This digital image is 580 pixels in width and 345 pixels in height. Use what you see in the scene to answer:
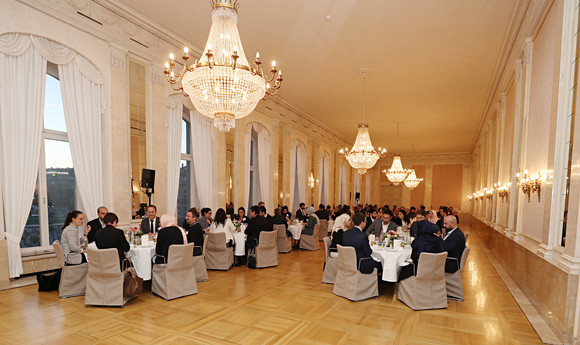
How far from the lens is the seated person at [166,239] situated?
186 inches

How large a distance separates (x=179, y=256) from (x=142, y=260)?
61cm

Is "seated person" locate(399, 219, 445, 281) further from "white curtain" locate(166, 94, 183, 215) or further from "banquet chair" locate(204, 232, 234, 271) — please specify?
"white curtain" locate(166, 94, 183, 215)

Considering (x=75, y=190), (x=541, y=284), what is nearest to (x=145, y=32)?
(x=75, y=190)

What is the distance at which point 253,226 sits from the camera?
6770mm

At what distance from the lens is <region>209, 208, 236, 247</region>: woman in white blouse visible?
659 centimetres

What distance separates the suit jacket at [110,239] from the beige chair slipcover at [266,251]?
111 inches

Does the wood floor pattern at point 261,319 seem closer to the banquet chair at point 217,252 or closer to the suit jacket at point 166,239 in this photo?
the suit jacket at point 166,239

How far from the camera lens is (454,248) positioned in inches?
195

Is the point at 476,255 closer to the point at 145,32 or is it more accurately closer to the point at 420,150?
the point at 145,32

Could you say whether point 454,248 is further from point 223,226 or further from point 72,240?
point 72,240

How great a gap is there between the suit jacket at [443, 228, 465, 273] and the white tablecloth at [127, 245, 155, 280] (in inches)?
180

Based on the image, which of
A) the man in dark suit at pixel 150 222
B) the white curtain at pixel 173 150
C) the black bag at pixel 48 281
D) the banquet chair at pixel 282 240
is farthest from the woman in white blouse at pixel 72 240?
the banquet chair at pixel 282 240

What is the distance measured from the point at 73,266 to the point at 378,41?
6.81 metres

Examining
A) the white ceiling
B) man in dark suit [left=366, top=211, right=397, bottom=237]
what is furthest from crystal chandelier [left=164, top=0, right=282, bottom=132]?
man in dark suit [left=366, top=211, right=397, bottom=237]
